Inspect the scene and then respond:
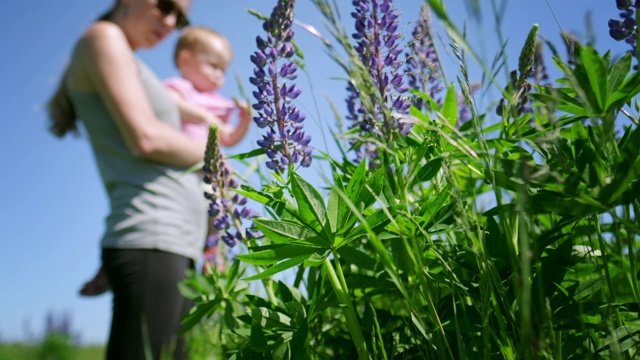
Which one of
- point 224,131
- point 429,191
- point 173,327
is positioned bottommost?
point 173,327

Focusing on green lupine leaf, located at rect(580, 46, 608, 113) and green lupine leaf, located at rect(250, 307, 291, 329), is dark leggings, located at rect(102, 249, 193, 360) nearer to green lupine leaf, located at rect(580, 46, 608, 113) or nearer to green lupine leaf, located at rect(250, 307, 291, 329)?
green lupine leaf, located at rect(250, 307, 291, 329)

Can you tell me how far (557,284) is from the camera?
1212mm

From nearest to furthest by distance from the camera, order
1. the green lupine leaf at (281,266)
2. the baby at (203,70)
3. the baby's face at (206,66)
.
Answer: the green lupine leaf at (281,266)
the baby at (203,70)
the baby's face at (206,66)

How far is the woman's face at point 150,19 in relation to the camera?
326 centimetres

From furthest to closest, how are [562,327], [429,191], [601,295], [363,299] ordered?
[429,191] < [363,299] < [601,295] < [562,327]

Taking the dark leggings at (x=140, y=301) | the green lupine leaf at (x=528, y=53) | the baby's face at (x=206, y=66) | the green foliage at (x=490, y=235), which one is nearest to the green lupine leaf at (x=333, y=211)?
the green foliage at (x=490, y=235)

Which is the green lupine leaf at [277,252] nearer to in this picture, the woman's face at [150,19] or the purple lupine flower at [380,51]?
the purple lupine flower at [380,51]

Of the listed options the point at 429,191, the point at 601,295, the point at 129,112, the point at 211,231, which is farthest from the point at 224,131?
the point at 601,295

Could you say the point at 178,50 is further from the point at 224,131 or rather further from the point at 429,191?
the point at 429,191

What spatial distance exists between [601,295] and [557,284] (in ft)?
0.80

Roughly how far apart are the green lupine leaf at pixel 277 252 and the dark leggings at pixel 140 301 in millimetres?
→ 1584

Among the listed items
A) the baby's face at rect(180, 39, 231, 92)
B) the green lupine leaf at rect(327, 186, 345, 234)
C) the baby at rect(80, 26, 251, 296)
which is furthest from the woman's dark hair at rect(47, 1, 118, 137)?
the green lupine leaf at rect(327, 186, 345, 234)

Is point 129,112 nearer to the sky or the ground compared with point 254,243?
nearer to the sky

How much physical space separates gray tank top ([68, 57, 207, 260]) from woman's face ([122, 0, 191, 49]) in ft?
0.99
